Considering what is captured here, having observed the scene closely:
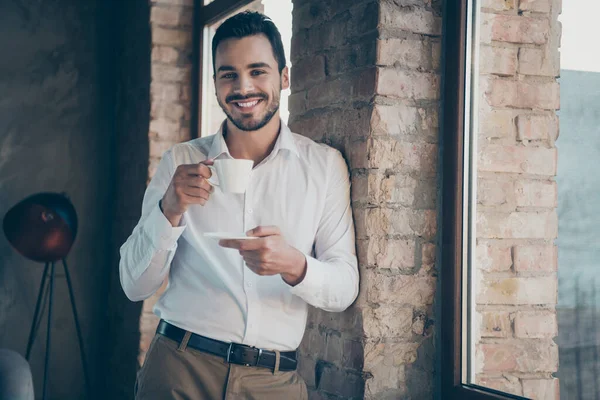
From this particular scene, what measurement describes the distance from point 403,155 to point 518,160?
1.01 feet

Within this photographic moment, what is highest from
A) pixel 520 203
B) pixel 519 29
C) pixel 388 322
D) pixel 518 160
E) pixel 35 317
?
pixel 519 29

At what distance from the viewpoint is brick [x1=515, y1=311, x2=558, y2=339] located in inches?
66.8

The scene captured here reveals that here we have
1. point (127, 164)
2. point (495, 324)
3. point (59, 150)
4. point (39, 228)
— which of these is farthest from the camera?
point (59, 150)

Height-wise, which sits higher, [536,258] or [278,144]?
[278,144]

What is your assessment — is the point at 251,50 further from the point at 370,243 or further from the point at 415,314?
the point at 415,314

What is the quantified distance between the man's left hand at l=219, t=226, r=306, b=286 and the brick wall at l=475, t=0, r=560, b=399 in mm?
511

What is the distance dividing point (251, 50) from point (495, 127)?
27.1 inches

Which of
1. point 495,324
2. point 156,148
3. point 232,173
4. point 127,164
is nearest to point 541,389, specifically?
point 495,324

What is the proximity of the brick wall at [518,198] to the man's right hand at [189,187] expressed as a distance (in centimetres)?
71

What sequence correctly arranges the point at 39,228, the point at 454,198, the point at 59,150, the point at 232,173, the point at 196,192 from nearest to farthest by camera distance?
the point at 232,173, the point at 196,192, the point at 454,198, the point at 39,228, the point at 59,150

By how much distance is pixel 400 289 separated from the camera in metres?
1.98

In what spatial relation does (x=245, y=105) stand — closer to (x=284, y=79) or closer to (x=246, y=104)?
(x=246, y=104)

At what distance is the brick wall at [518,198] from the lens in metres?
1.73

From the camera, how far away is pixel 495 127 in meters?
1.91
